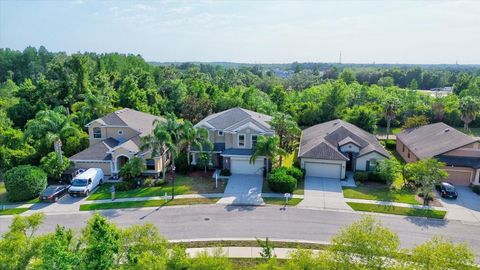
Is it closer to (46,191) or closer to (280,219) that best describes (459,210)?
(280,219)

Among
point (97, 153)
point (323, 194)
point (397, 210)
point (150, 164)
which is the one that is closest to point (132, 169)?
point (150, 164)

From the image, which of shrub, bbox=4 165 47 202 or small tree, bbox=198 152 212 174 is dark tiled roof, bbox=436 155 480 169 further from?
shrub, bbox=4 165 47 202

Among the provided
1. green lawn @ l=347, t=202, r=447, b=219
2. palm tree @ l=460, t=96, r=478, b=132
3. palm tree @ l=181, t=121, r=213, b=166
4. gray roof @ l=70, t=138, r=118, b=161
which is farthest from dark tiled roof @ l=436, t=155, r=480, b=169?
gray roof @ l=70, t=138, r=118, b=161

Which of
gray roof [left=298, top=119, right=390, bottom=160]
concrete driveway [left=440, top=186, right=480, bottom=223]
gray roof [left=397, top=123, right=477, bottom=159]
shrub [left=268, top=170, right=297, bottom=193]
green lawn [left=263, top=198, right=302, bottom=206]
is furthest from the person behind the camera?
gray roof [left=397, top=123, right=477, bottom=159]

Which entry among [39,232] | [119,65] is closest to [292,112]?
[39,232]

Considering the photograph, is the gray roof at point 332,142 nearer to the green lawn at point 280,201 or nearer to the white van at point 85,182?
the green lawn at point 280,201

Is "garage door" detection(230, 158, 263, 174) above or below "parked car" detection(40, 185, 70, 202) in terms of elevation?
above

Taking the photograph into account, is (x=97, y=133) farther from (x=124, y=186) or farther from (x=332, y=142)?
(x=332, y=142)

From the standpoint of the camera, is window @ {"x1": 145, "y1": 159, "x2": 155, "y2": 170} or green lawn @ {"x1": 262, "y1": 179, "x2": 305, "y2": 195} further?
window @ {"x1": 145, "y1": 159, "x2": 155, "y2": 170}
